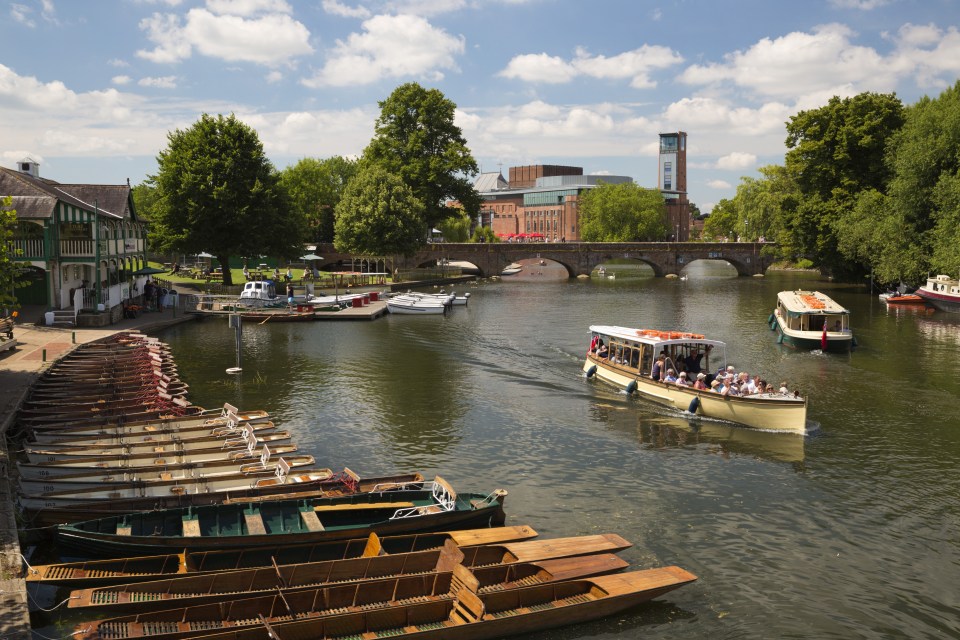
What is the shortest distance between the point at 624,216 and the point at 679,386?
444 ft

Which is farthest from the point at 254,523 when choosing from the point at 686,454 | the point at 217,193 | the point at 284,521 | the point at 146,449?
the point at 217,193

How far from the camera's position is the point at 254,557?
59.8ft

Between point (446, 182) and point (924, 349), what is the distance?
6905cm

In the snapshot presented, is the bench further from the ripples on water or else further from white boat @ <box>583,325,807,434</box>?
white boat @ <box>583,325,807,434</box>

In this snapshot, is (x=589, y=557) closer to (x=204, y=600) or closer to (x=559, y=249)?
(x=204, y=600)

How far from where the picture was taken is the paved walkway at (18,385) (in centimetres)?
1477

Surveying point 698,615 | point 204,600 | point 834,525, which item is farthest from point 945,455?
point 204,600

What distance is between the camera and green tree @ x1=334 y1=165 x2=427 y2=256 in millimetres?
93250

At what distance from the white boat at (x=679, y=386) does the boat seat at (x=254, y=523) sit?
1962 cm

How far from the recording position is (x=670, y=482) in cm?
2581

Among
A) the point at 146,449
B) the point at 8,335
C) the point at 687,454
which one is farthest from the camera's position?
the point at 8,335

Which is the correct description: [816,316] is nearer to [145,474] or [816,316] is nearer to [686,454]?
[686,454]

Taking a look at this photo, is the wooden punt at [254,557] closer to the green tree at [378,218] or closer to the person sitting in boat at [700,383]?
the person sitting in boat at [700,383]

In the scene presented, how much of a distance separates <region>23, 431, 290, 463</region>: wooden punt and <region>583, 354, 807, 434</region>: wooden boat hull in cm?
1651
